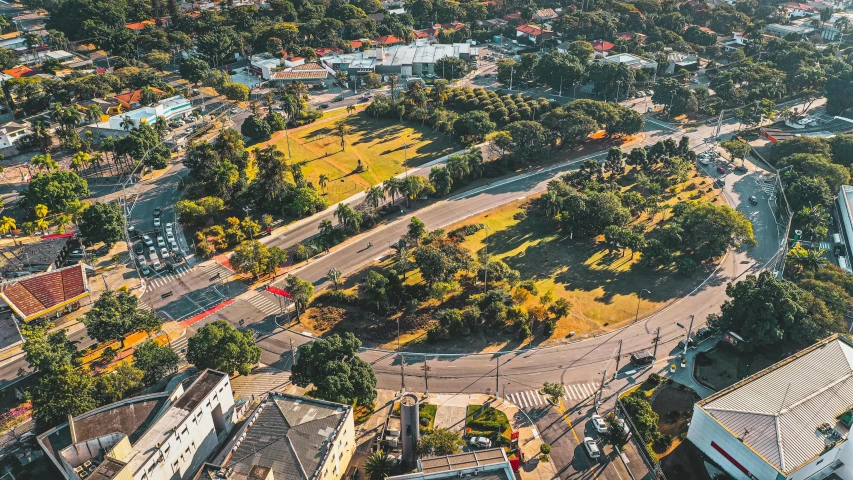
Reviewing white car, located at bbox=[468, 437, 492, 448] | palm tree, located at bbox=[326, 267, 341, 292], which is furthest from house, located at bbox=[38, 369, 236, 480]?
white car, located at bbox=[468, 437, 492, 448]

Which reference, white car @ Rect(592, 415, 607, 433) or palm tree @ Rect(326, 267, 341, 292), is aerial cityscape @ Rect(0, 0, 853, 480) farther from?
palm tree @ Rect(326, 267, 341, 292)

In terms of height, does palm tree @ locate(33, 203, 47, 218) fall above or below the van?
above

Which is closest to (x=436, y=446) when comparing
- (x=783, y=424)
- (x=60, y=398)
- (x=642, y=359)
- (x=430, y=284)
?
(x=642, y=359)

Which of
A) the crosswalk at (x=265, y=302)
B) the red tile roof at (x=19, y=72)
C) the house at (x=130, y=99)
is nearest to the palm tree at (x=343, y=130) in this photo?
the house at (x=130, y=99)

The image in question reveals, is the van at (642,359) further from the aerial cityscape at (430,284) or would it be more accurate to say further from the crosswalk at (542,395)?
the crosswalk at (542,395)

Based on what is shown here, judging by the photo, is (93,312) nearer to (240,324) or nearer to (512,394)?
(240,324)
